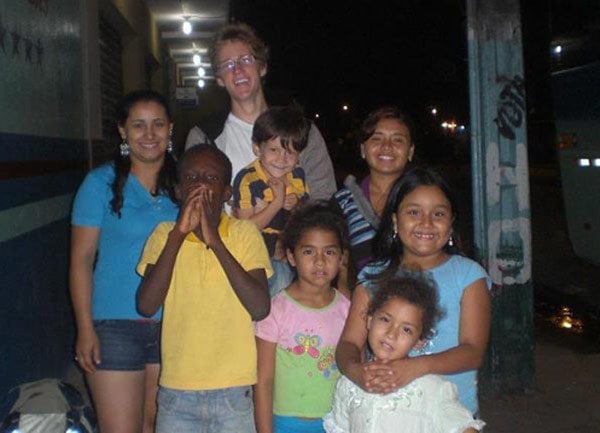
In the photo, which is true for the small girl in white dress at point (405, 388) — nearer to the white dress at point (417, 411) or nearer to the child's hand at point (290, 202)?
the white dress at point (417, 411)

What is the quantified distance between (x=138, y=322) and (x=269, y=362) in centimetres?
63

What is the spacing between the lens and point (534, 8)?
87.5 feet

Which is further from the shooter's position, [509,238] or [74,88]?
[74,88]

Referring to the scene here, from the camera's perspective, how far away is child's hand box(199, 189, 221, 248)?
3.11 meters

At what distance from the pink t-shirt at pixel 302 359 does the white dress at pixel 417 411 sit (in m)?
0.37

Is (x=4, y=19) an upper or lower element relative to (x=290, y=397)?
upper

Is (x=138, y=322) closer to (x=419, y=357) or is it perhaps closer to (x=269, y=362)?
(x=269, y=362)

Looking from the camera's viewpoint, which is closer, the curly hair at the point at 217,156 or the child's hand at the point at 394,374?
the child's hand at the point at 394,374

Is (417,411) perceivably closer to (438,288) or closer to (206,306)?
(438,288)

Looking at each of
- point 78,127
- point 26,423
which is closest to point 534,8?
point 78,127

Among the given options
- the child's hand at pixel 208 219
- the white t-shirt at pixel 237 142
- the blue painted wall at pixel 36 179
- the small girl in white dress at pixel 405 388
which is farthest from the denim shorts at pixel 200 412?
the blue painted wall at pixel 36 179

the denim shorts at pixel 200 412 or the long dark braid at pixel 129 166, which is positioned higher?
the long dark braid at pixel 129 166

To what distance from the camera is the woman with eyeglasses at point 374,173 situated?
11.9 ft

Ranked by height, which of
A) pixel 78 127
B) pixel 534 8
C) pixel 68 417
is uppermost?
pixel 534 8
